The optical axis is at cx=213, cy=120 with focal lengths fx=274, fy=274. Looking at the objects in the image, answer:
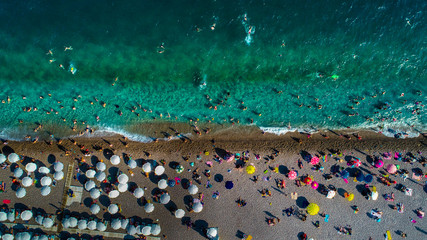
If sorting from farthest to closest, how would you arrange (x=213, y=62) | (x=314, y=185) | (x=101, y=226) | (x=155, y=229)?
(x=213, y=62) → (x=314, y=185) → (x=155, y=229) → (x=101, y=226)

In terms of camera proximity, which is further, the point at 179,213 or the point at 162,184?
the point at 162,184

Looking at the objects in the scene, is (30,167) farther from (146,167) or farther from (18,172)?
(146,167)

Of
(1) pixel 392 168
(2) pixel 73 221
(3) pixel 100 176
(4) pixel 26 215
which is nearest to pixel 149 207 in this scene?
(3) pixel 100 176

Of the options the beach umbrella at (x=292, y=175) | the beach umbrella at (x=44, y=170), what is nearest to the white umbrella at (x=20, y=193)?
the beach umbrella at (x=44, y=170)

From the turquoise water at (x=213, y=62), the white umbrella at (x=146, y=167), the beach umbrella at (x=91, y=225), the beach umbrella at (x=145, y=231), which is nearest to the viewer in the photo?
the beach umbrella at (x=145, y=231)

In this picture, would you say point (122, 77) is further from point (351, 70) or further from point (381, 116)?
point (381, 116)

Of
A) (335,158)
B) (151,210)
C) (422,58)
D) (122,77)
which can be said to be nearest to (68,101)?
(122,77)

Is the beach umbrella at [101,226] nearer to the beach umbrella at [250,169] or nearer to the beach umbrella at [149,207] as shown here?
the beach umbrella at [149,207]
